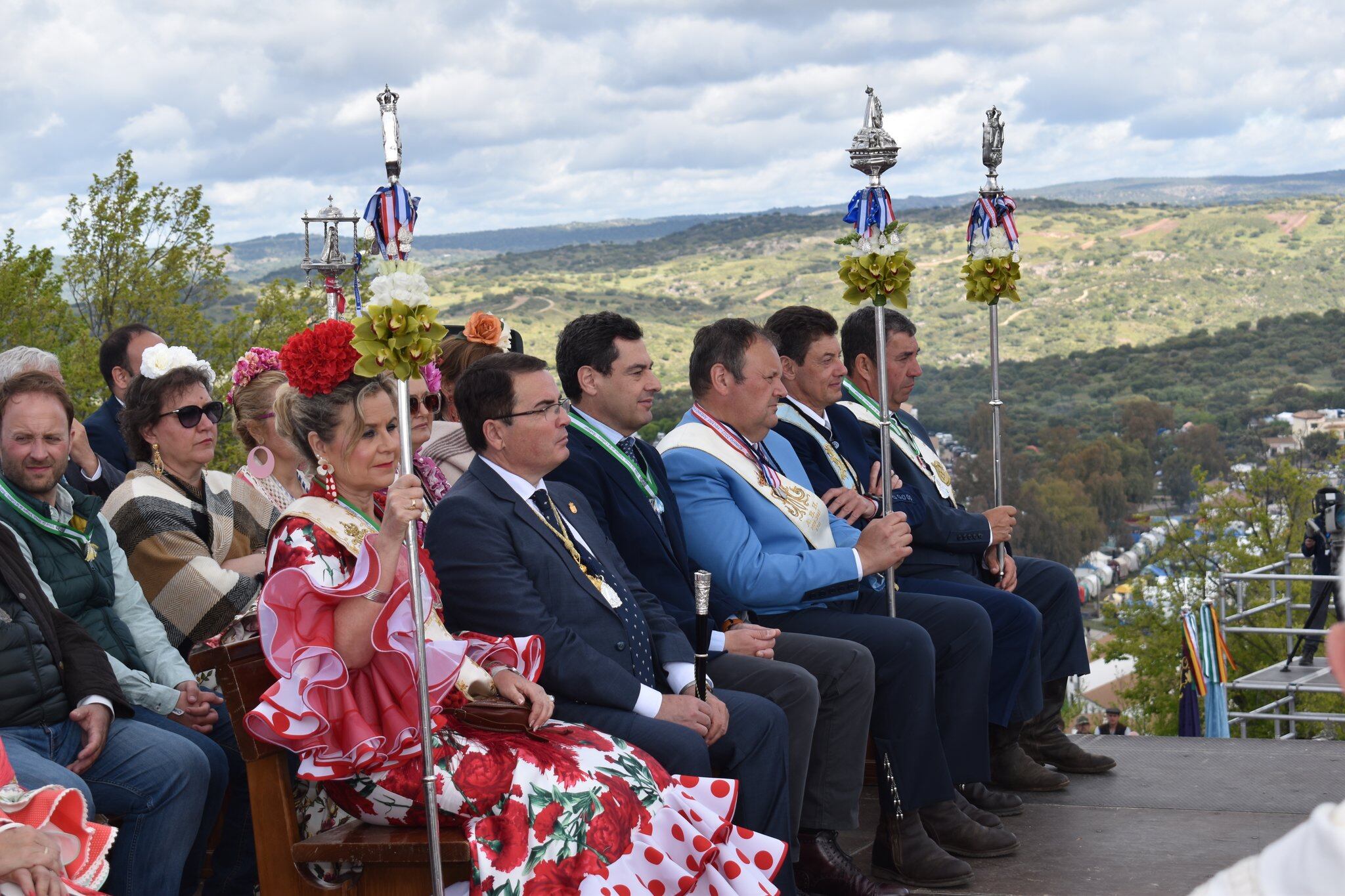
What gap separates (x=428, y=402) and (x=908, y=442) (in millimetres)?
2163

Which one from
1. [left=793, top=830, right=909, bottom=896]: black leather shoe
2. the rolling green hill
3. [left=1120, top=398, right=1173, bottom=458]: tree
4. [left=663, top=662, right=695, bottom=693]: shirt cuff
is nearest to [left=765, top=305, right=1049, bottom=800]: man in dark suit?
[left=793, top=830, right=909, bottom=896]: black leather shoe

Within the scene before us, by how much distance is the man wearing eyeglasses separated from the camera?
3.40m

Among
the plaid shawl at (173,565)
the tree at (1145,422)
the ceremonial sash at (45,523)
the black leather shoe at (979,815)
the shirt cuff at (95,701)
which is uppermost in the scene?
the ceremonial sash at (45,523)

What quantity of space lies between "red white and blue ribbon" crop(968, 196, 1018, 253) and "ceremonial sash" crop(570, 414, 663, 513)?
210 cm

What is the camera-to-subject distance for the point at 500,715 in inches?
136

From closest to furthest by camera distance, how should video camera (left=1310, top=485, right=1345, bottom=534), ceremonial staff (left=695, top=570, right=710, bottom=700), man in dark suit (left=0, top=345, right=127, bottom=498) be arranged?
ceremonial staff (left=695, top=570, right=710, bottom=700) → man in dark suit (left=0, top=345, right=127, bottom=498) → video camera (left=1310, top=485, right=1345, bottom=534)

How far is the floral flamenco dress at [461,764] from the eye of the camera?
10.4ft

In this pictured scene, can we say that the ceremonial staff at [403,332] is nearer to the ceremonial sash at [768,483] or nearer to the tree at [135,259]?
the ceremonial sash at [768,483]

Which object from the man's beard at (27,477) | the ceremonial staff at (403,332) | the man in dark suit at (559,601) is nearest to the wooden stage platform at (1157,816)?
the man in dark suit at (559,601)

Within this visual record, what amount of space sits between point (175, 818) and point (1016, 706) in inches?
125

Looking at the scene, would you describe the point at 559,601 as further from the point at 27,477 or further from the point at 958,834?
the point at 958,834

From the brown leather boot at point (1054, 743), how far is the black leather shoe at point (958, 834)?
A: 3.83 ft

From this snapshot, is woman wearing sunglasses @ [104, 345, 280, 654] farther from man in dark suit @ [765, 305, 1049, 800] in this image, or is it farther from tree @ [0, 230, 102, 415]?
tree @ [0, 230, 102, 415]

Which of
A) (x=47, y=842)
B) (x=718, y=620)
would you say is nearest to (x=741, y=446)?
(x=718, y=620)
